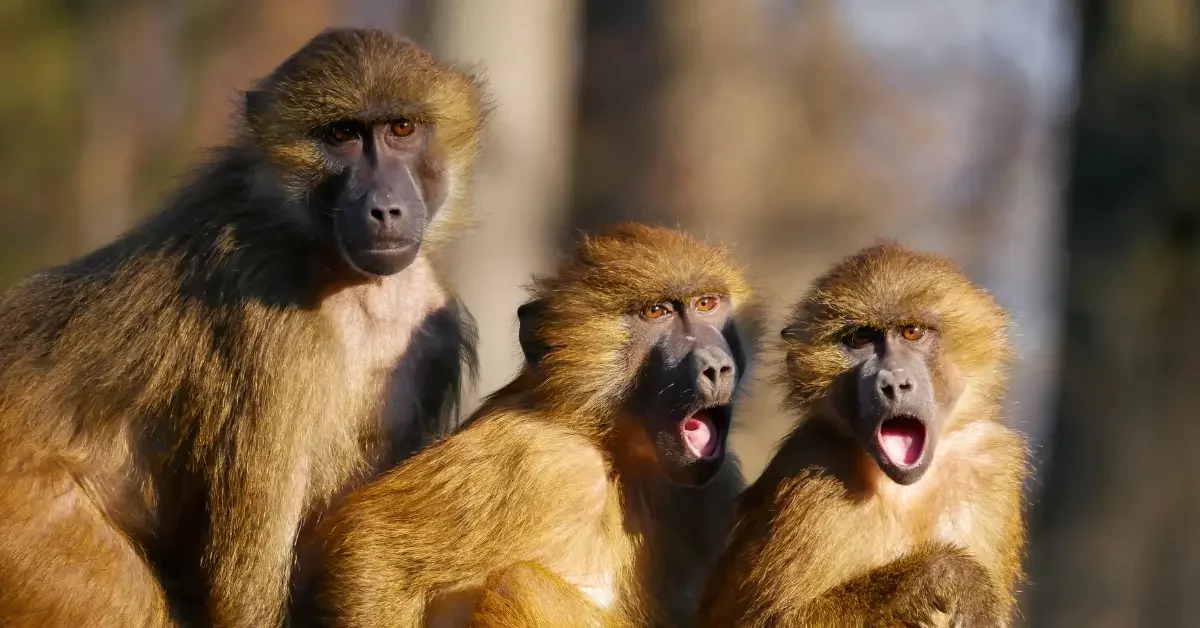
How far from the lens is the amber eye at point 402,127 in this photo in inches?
245

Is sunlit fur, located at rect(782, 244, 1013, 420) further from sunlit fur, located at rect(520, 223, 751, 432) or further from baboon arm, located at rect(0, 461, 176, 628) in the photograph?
baboon arm, located at rect(0, 461, 176, 628)

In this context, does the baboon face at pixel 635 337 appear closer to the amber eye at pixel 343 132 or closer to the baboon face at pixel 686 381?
the baboon face at pixel 686 381

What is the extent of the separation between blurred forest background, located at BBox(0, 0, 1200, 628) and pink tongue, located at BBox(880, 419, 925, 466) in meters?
1.02

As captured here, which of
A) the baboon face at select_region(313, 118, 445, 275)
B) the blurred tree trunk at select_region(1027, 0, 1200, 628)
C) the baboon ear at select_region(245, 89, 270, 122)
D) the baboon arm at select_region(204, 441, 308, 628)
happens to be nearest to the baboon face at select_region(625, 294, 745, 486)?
the baboon face at select_region(313, 118, 445, 275)

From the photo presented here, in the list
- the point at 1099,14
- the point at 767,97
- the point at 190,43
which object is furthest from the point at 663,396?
the point at 190,43

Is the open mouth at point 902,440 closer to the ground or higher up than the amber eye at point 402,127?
closer to the ground

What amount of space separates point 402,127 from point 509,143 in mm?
7443

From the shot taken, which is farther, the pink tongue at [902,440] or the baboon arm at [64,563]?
the baboon arm at [64,563]

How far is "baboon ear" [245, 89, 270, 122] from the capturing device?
20.6 feet

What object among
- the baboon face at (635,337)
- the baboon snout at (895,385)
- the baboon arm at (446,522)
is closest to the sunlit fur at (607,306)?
the baboon face at (635,337)

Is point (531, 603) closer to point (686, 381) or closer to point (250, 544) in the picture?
point (686, 381)

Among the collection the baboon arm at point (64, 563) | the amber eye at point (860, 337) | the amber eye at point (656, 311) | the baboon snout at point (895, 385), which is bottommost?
the baboon arm at point (64, 563)

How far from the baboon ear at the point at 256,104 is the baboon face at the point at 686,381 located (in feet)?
5.97

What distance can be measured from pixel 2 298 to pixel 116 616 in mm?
1700
